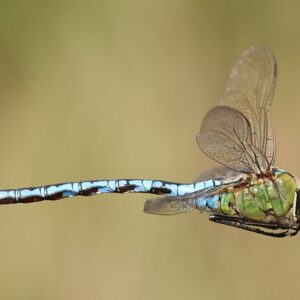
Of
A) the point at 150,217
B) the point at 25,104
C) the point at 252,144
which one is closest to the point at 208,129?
the point at 252,144

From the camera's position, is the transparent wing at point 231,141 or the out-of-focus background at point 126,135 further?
the out-of-focus background at point 126,135

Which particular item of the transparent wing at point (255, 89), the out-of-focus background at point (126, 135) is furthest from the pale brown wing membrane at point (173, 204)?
the out-of-focus background at point (126, 135)

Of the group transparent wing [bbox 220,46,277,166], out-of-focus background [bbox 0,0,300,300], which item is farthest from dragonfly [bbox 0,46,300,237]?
out-of-focus background [bbox 0,0,300,300]

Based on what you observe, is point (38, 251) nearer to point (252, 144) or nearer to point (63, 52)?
point (63, 52)

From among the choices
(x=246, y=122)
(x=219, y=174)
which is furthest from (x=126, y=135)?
(x=246, y=122)

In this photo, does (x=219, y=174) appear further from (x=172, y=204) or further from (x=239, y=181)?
(x=172, y=204)

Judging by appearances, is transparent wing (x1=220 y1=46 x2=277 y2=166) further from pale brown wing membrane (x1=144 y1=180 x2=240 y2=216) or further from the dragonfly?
pale brown wing membrane (x1=144 y1=180 x2=240 y2=216)

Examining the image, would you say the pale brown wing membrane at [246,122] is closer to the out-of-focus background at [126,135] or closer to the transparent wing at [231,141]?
the transparent wing at [231,141]
